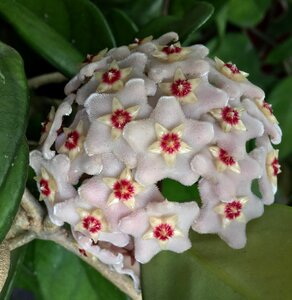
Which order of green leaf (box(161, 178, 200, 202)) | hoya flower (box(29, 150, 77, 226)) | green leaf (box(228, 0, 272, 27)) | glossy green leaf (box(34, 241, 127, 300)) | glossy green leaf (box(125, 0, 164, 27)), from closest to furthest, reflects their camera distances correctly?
hoya flower (box(29, 150, 77, 226))
green leaf (box(161, 178, 200, 202))
glossy green leaf (box(34, 241, 127, 300))
glossy green leaf (box(125, 0, 164, 27))
green leaf (box(228, 0, 272, 27))

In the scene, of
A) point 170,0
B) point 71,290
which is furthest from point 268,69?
point 71,290

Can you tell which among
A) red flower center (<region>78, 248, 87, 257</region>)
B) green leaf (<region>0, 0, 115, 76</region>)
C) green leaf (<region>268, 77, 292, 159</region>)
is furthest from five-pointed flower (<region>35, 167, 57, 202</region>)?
green leaf (<region>268, 77, 292, 159</region>)

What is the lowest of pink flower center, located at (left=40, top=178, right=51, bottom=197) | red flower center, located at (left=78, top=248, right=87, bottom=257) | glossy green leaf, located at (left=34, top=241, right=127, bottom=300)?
glossy green leaf, located at (left=34, top=241, right=127, bottom=300)

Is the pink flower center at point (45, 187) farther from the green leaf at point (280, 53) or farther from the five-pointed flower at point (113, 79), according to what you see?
the green leaf at point (280, 53)

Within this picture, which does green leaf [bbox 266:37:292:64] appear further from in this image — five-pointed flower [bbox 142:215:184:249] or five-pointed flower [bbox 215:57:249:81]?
five-pointed flower [bbox 142:215:184:249]

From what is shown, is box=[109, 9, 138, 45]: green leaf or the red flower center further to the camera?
box=[109, 9, 138, 45]: green leaf

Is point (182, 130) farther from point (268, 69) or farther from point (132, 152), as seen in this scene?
point (268, 69)
